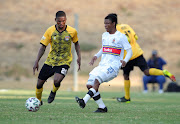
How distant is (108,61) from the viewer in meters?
8.62

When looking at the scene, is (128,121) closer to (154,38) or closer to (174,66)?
(174,66)

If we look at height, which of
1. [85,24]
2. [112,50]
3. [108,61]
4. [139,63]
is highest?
[85,24]

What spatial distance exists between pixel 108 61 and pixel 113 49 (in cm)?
29

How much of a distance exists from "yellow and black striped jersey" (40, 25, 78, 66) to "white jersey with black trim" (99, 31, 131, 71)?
101cm

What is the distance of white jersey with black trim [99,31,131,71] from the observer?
864cm

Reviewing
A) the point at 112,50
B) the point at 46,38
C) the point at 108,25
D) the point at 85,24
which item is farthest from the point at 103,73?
the point at 85,24

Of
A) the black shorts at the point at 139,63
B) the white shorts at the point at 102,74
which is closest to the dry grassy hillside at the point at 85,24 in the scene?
the black shorts at the point at 139,63

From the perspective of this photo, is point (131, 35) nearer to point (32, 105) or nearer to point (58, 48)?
point (58, 48)

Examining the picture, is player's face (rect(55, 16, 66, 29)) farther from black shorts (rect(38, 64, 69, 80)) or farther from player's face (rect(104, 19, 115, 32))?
player's face (rect(104, 19, 115, 32))

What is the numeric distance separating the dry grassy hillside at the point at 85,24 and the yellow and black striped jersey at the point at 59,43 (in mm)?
32106

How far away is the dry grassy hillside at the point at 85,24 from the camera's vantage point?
164 ft

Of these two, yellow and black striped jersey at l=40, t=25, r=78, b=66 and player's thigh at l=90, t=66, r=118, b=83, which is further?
yellow and black striped jersey at l=40, t=25, r=78, b=66

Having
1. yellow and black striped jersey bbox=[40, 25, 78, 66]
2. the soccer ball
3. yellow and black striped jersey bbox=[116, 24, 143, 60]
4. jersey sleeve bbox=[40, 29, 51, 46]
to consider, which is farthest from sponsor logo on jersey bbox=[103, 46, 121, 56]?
yellow and black striped jersey bbox=[116, 24, 143, 60]

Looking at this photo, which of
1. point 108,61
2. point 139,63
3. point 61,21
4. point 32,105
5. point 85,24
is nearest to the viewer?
point 32,105
